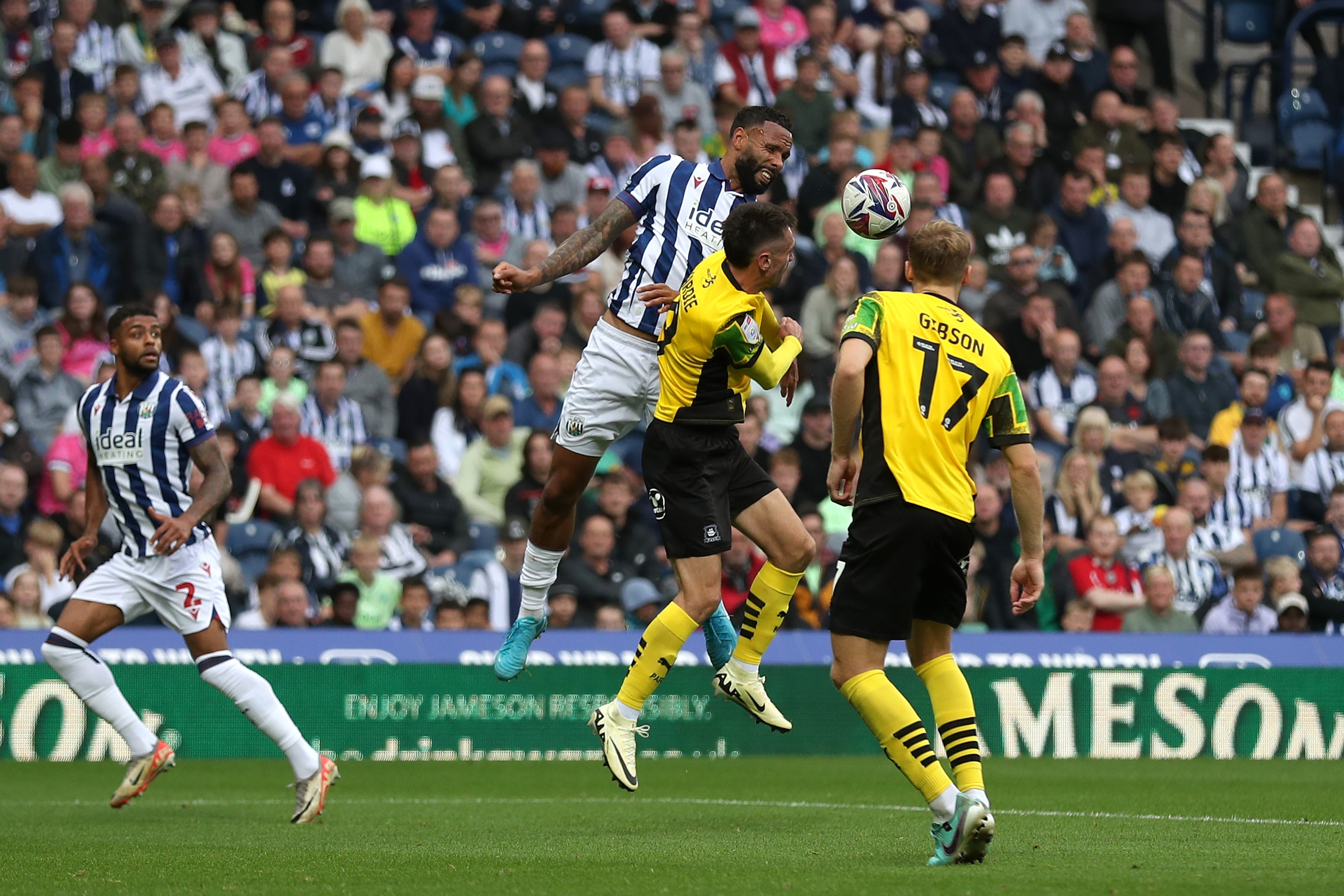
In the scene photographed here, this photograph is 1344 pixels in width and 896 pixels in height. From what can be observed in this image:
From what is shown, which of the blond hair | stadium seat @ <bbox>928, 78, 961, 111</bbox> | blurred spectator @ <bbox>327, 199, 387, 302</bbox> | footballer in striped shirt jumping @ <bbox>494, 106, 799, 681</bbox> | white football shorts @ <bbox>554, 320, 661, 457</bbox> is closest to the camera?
the blond hair

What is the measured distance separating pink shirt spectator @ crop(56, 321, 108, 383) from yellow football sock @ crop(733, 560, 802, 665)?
30.6 feet

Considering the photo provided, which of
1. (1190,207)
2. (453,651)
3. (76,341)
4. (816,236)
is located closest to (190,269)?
(76,341)

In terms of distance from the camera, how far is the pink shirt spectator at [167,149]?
18766 millimetres

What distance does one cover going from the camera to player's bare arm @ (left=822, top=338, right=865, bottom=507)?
738 centimetres

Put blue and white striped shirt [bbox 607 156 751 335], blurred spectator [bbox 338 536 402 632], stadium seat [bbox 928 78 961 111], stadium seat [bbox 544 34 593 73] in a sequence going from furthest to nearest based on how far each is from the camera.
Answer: stadium seat [bbox 928 78 961 111] < stadium seat [bbox 544 34 593 73] < blurred spectator [bbox 338 536 402 632] < blue and white striped shirt [bbox 607 156 751 335]

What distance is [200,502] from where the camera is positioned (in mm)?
10320

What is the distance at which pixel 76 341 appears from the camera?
17.0 metres

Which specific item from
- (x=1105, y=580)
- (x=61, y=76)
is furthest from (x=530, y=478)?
(x=61, y=76)

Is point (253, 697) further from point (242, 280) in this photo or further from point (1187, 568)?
point (1187, 568)

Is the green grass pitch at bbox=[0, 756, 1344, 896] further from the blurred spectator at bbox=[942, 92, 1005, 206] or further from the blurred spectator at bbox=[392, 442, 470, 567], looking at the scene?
the blurred spectator at bbox=[942, 92, 1005, 206]

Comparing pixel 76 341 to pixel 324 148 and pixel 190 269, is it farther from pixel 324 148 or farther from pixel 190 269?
pixel 324 148

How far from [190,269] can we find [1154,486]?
9354mm

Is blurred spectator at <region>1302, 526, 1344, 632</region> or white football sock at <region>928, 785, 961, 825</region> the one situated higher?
white football sock at <region>928, 785, 961, 825</region>

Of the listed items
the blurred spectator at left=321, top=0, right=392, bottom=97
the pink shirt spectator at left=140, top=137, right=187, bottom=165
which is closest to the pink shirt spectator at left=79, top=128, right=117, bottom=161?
the pink shirt spectator at left=140, top=137, right=187, bottom=165
